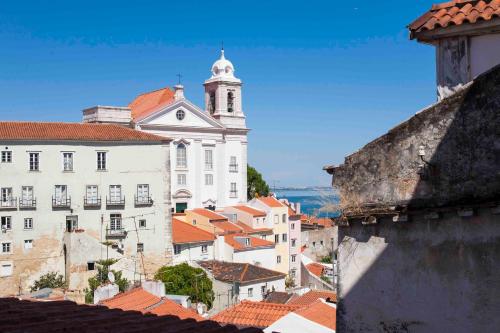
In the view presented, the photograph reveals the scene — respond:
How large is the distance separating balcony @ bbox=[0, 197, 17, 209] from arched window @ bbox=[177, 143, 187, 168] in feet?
67.4

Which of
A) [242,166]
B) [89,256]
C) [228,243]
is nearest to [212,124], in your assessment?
[242,166]

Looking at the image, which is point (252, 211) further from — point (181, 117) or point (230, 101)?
point (230, 101)

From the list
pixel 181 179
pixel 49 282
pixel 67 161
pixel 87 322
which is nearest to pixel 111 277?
pixel 49 282

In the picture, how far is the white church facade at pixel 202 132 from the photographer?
59.9 metres

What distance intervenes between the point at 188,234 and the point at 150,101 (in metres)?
23.0

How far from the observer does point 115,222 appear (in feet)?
149

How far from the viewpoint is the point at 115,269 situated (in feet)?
138

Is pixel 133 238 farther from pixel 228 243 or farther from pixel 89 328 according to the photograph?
pixel 89 328

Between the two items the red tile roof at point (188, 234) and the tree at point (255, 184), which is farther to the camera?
the tree at point (255, 184)

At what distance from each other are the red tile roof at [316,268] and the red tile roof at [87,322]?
1812 inches

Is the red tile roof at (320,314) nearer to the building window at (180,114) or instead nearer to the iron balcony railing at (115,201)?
the iron balcony railing at (115,201)

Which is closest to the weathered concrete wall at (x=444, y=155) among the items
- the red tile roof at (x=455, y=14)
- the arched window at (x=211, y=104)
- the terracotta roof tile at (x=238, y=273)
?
the red tile roof at (x=455, y=14)

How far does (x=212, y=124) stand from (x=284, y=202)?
383 inches

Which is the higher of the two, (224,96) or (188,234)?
(224,96)
